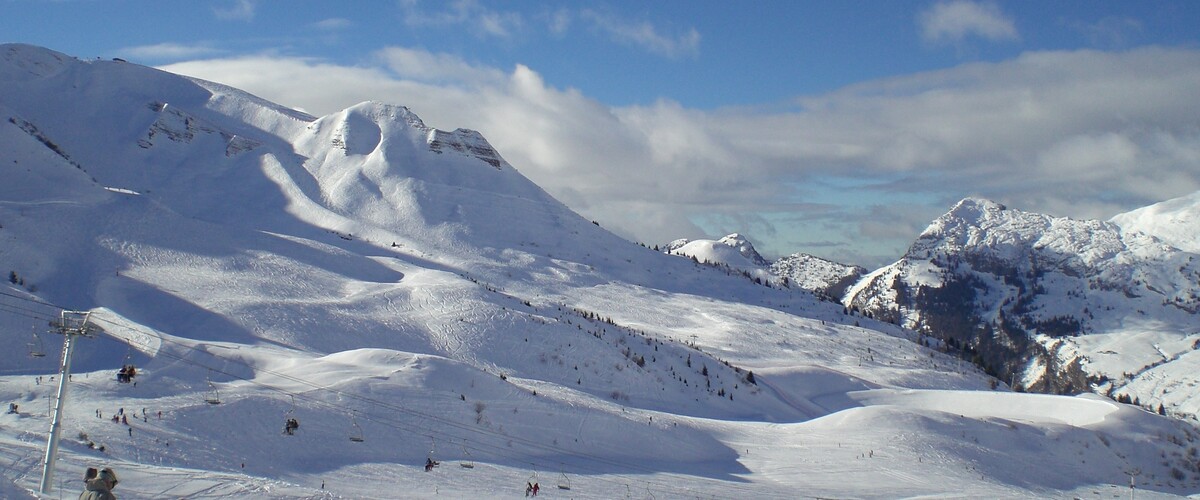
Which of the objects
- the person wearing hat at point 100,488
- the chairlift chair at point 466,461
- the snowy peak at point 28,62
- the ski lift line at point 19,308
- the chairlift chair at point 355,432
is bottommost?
the chairlift chair at point 466,461

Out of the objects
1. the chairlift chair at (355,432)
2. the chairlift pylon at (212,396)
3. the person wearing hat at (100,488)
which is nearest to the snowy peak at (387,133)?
the chairlift pylon at (212,396)

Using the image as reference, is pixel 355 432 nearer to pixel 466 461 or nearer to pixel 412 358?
pixel 466 461

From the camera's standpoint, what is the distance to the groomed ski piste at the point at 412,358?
34.5 metres

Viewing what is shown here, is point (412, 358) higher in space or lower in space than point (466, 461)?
higher

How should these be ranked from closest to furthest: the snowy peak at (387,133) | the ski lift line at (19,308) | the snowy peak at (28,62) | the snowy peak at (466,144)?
the ski lift line at (19,308)
the snowy peak at (28,62)
the snowy peak at (387,133)
the snowy peak at (466,144)

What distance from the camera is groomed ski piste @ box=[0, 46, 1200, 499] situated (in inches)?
1358

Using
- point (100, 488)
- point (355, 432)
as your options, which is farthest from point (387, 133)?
point (100, 488)

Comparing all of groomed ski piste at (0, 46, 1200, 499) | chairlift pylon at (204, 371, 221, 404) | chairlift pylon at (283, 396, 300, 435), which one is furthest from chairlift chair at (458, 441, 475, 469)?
chairlift pylon at (204, 371, 221, 404)

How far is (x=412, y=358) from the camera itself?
156ft

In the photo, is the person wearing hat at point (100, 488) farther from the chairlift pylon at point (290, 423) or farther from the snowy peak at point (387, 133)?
the snowy peak at point (387, 133)

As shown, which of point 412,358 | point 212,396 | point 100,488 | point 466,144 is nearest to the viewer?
point 100,488

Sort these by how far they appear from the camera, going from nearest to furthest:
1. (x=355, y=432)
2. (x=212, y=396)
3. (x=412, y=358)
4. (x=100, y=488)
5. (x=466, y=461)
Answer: (x=100, y=488) < (x=466, y=461) < (x=355, y=432) < (x=212, y=396) < (x=412, y=358)

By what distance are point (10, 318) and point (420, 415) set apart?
2460 centimetres

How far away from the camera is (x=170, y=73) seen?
142 m
